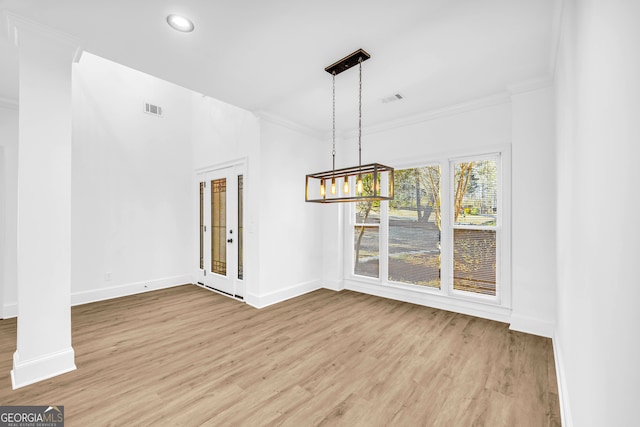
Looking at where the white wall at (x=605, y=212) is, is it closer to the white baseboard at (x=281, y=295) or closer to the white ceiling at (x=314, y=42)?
the white ceiling at (x=314, y=42)

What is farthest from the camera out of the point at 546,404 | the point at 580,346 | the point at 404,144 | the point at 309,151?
the point at 309,151

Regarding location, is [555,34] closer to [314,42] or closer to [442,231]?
[314,42]

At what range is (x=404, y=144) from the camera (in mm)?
4414

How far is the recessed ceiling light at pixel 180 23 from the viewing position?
217 centimetres

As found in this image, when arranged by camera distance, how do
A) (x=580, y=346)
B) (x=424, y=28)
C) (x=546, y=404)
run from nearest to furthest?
1. (x=580, y=346)
2. (x=546, y=404)
3. (x=424, y=28)

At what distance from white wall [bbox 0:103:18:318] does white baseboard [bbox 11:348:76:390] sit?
7.44 ft

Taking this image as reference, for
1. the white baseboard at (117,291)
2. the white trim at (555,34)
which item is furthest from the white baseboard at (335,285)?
the white trim at (555,34)

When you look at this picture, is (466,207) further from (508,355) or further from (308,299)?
(308,299)

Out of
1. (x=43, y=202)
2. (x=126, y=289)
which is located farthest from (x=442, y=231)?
(x=126, y=289)

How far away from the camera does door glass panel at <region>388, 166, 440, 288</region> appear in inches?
163

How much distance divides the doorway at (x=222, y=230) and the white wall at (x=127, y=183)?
47 cm

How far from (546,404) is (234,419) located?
227 centimetres

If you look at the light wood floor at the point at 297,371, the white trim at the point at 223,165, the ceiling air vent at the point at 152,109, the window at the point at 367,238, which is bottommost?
the light wood floor at the point at 297,371

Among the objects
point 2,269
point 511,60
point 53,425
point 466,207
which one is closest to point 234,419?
point 53,425
